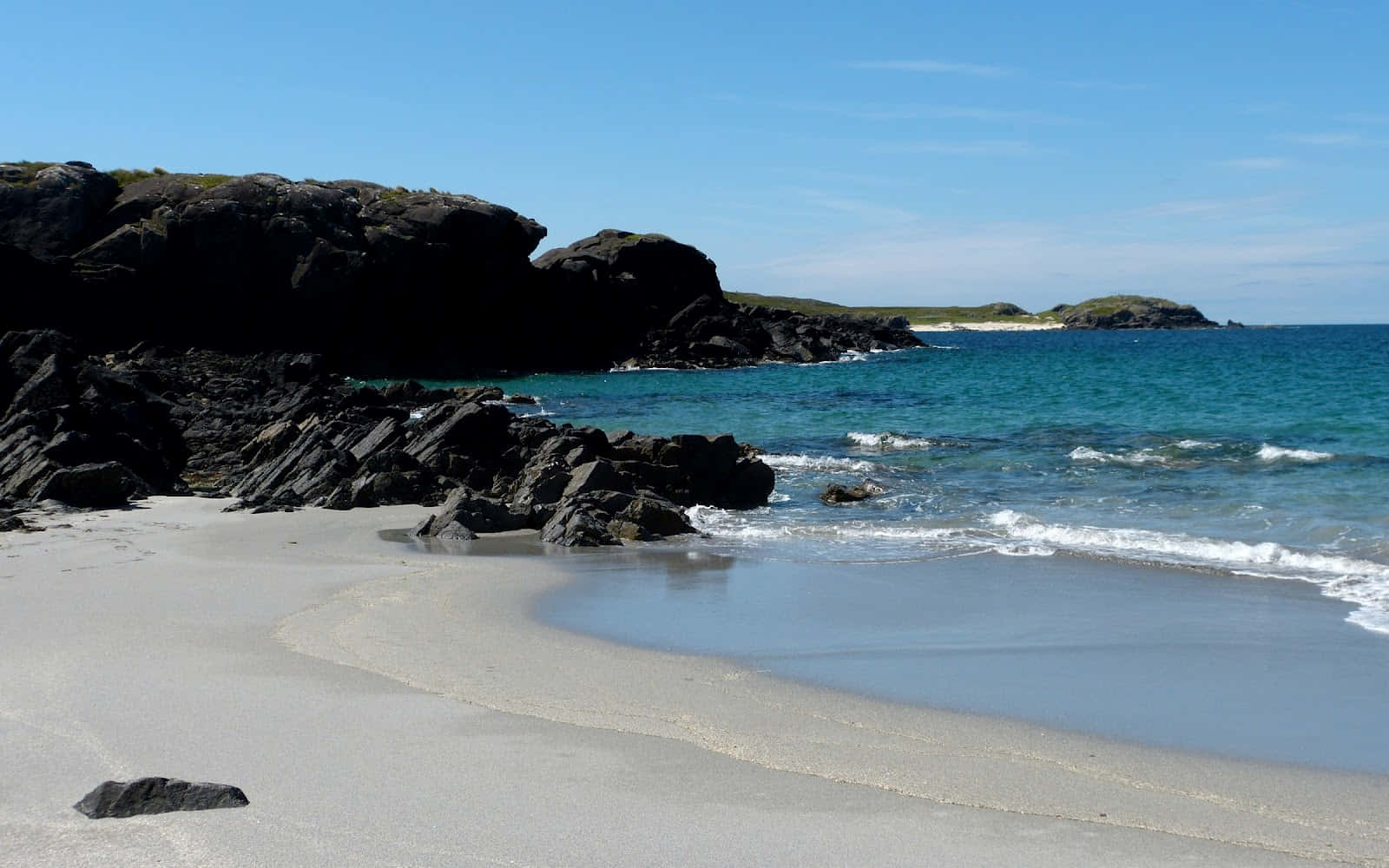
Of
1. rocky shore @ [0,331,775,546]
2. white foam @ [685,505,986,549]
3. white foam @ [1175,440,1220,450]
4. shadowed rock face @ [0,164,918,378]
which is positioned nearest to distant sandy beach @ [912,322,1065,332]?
shadowed rock face @ [0,164,918,378]

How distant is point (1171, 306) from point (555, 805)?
209216 mm

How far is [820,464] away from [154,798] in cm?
2097

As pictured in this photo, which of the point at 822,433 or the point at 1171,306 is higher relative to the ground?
the point at 1171,306

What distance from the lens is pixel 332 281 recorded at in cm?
6600

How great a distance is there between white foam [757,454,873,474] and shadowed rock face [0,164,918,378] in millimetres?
41148

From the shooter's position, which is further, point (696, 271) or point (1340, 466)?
point (696, 271)

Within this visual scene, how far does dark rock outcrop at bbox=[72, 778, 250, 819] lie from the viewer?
5527 millimetres

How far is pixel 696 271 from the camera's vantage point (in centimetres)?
8725

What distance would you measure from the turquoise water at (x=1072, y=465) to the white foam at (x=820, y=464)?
0.21 ft

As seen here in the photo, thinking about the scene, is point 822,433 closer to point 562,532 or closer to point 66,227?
point 562,532

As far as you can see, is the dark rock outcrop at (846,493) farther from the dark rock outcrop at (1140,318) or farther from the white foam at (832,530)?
the dark rock outcrop at (1140,318)

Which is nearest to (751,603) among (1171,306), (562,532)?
(562,532)

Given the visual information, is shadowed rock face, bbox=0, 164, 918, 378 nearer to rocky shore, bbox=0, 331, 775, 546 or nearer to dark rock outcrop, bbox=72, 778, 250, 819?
rocky shore, bbox=0, 331, 775, 546

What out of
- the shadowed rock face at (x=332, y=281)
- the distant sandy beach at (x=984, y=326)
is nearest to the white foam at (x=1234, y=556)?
the shadowed rock face at (x=332, y=281)
